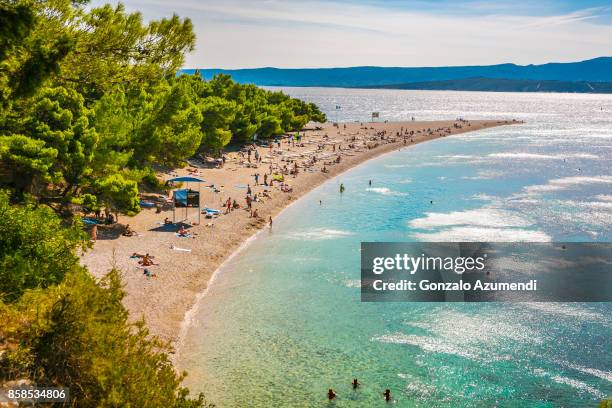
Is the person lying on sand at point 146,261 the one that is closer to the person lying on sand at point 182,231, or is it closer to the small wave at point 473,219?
the person lying on sand at point 182,231

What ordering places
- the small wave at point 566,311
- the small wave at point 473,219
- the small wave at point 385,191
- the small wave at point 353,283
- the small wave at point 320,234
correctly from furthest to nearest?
the small wave at point 385,191 → the small wave at point 473,219 → the small wave at point 320,234 → the small wave at point 353,283 → the small wave at point 566,311

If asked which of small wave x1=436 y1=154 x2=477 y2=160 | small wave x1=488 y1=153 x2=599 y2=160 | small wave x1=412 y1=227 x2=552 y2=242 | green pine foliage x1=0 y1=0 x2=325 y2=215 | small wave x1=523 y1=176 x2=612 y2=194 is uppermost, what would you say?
green pine foliage x1=0 y1=0 x2=325 y2=215

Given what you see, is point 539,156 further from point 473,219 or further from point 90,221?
point 90,221

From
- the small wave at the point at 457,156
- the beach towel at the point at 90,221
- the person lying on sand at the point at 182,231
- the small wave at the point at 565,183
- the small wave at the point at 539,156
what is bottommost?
Answer: the person lying on sand at the point at 182,231

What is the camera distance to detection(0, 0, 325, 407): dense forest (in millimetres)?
12203

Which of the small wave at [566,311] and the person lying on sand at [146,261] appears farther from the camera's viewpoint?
the person lying on sand at [146,261]

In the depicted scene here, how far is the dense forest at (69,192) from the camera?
1220 cm

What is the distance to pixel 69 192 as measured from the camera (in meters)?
37.0

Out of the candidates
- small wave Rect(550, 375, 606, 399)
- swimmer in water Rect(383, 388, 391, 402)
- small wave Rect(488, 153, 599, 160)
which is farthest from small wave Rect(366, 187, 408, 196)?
swimmer in water Rect(383, 388, 391, 402)

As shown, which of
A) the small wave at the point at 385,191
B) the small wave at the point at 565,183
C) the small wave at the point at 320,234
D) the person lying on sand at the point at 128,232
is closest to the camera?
the person lying on sand at the point at 128,232

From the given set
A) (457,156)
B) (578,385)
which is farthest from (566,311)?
(457,156)

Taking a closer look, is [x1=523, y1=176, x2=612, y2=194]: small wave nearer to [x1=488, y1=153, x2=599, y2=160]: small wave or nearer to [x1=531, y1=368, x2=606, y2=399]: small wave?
[x1=488, y1=153, x2=599, y2=160]: small wave

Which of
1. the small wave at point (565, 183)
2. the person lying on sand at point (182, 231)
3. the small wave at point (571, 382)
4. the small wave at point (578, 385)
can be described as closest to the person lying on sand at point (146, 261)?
the person lying on sand at point (182, 231)

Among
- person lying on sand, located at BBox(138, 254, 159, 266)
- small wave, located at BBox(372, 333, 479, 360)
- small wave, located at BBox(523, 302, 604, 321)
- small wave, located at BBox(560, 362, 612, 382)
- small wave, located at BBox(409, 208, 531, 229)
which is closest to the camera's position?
small wave, located at BBox(560, 362, 612, 382)
